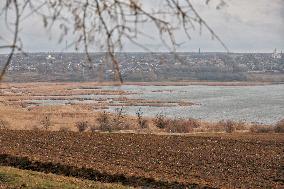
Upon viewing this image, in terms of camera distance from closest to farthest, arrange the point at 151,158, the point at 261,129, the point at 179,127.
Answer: the point at 151,158
the point at 261,129
the point at 179,127

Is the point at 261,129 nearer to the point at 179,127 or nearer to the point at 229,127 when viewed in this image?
the point at 229,127

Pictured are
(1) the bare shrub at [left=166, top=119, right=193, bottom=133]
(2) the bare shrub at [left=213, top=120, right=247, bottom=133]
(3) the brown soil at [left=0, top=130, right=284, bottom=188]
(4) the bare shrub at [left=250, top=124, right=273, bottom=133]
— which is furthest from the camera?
(1) the bare shrub at [left=166, top=119, right=193, bottom=133]

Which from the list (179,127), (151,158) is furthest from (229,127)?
(151,158)

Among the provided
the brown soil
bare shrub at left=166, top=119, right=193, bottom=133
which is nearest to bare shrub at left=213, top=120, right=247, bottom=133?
bare shrub at left=166, top=119, right=193, bottom=133

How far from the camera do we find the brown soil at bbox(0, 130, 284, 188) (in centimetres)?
1877

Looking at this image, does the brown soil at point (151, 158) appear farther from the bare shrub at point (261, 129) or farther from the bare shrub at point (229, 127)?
the bare shrub at point (229, 127)

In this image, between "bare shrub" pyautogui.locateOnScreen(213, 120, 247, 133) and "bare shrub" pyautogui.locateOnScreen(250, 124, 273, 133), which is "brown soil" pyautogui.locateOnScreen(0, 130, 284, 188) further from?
"bare shrub" pyautogui.locateOnScreen(213, 120, 247, 133)

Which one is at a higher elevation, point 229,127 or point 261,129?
point 261,129

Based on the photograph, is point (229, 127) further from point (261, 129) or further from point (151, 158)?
point (151, 158)

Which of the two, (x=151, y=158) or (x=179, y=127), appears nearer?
(x=151, y=158)

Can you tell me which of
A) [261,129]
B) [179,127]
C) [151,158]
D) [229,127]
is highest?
[151,158]

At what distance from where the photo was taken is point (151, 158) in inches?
963

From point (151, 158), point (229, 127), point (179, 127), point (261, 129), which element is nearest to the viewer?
point (151, 158)

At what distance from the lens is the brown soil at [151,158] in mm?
18766
